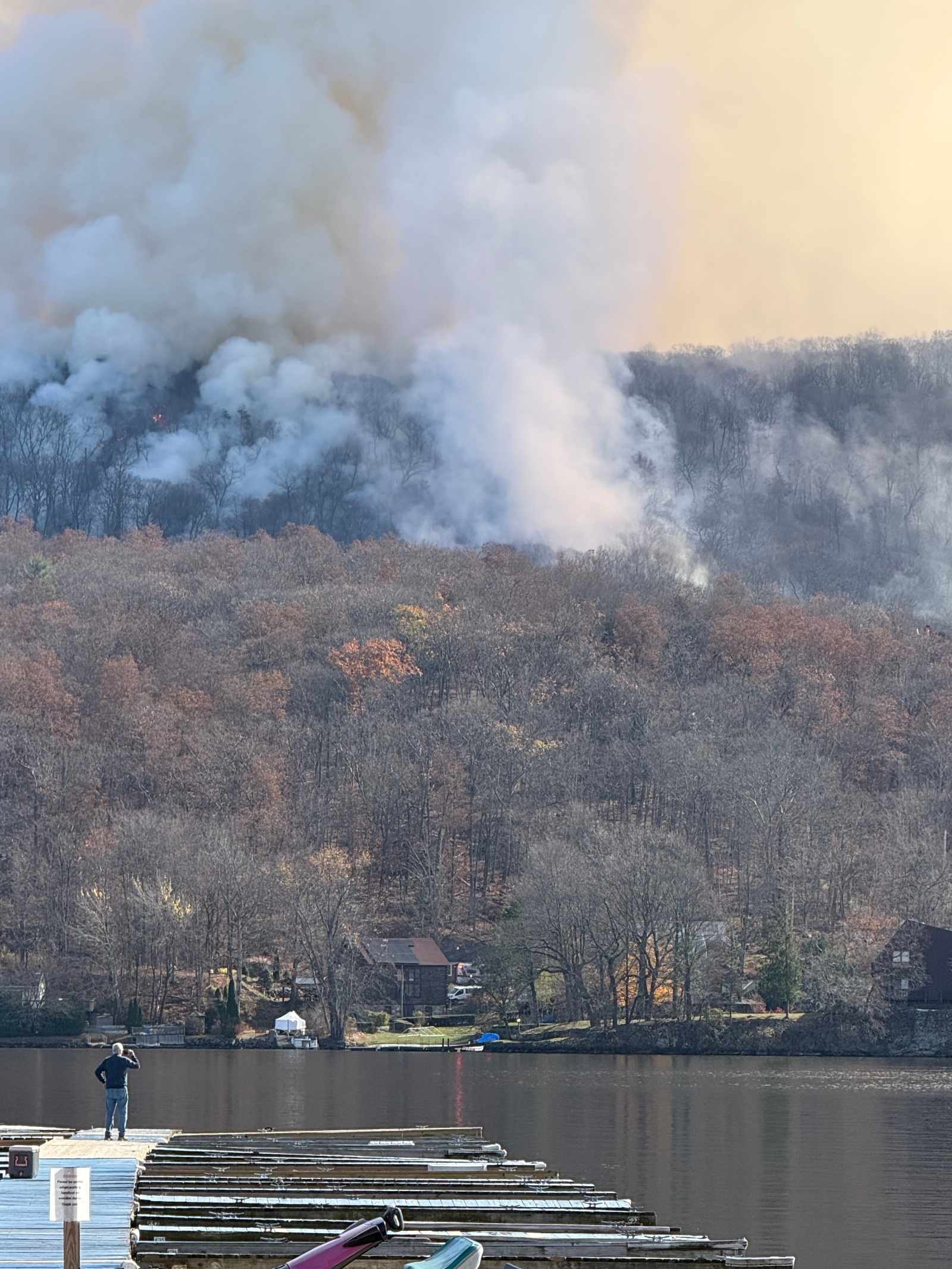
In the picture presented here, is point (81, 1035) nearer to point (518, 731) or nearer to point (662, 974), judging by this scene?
point (662, 974)

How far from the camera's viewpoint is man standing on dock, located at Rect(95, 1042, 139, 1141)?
3275 centimetres

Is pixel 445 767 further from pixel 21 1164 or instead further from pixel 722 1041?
pixel 21 1164

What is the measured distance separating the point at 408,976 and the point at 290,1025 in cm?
976

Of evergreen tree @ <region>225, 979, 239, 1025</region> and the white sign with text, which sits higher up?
the white sign with text

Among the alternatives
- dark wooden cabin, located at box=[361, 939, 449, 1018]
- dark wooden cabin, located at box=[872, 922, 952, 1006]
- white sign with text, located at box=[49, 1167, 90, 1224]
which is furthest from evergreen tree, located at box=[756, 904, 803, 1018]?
white sign with text, located at box=[49, 1167, 90, 1224]

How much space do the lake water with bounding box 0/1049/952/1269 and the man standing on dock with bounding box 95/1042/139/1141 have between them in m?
10.4

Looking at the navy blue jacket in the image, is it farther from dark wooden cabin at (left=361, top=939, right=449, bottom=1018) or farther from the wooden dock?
dark wooden cabin at (left=361, top=939, right=449, bottom=1018)

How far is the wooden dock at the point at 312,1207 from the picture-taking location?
824 inches

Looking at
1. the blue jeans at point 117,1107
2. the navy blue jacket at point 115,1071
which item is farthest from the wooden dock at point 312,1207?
the navy blue jacket at point 115,1071

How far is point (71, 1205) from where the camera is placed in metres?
17.5

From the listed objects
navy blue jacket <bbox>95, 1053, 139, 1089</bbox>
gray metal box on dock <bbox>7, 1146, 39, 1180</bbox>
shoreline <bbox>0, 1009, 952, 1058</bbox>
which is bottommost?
shoreline <bbox>0, 1009, 952, 1058</bbox>

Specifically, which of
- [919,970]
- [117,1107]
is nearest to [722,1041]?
[919,970]

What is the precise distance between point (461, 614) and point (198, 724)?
33636mm

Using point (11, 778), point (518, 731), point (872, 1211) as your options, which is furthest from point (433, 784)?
point (872, 1211)
